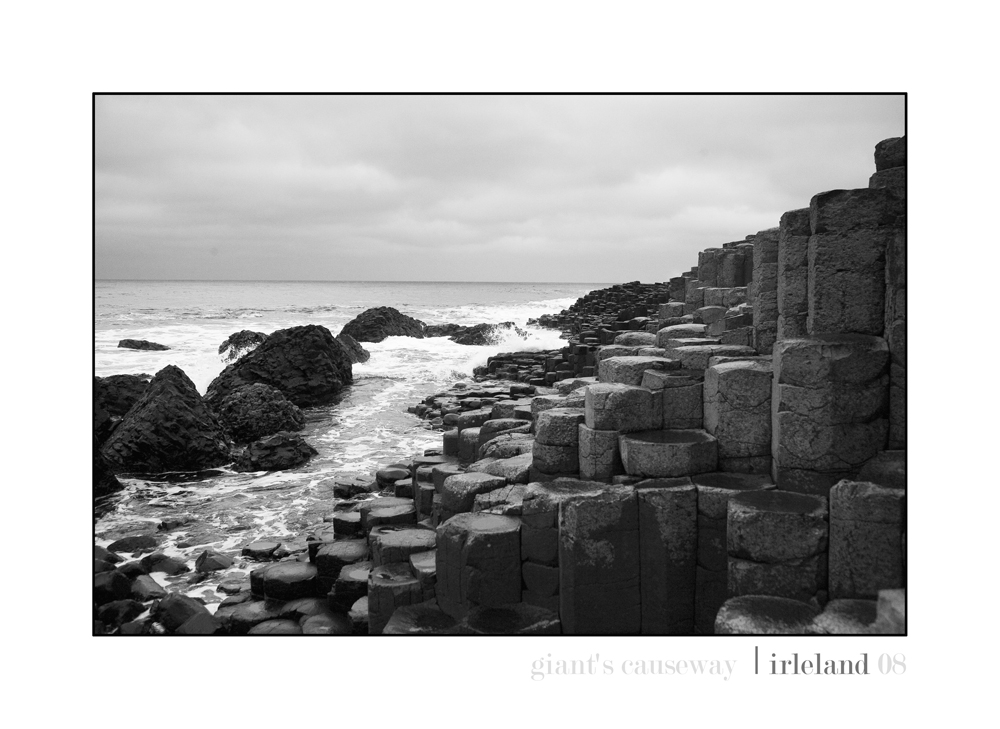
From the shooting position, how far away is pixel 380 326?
32688 millimetres

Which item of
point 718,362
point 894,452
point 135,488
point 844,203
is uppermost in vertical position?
point 844,203

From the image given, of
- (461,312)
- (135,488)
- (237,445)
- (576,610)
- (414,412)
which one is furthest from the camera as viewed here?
(461,312)

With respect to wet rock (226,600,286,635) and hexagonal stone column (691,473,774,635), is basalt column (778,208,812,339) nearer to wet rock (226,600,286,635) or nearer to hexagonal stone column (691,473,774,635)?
hexagonal stone column (691,473,774,635)

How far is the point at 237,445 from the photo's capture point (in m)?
13.8

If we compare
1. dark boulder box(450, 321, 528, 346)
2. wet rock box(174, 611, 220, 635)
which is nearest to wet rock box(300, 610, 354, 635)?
wet rock box(174, 611, 220, 635)

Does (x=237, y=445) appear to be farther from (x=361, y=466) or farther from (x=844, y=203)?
(x=844, y=203)

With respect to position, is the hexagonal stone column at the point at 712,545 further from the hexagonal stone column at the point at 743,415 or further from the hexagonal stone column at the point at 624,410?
the hexagonal stone column at the point at 624,410

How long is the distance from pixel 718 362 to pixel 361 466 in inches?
313

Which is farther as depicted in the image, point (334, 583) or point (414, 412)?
point (414, 412)

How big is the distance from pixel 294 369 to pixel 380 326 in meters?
13.0

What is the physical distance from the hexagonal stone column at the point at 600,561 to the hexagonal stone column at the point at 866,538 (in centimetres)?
128

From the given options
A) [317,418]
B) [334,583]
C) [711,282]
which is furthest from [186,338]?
[334,583]

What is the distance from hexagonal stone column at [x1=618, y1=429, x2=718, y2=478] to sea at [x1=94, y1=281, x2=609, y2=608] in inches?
151
